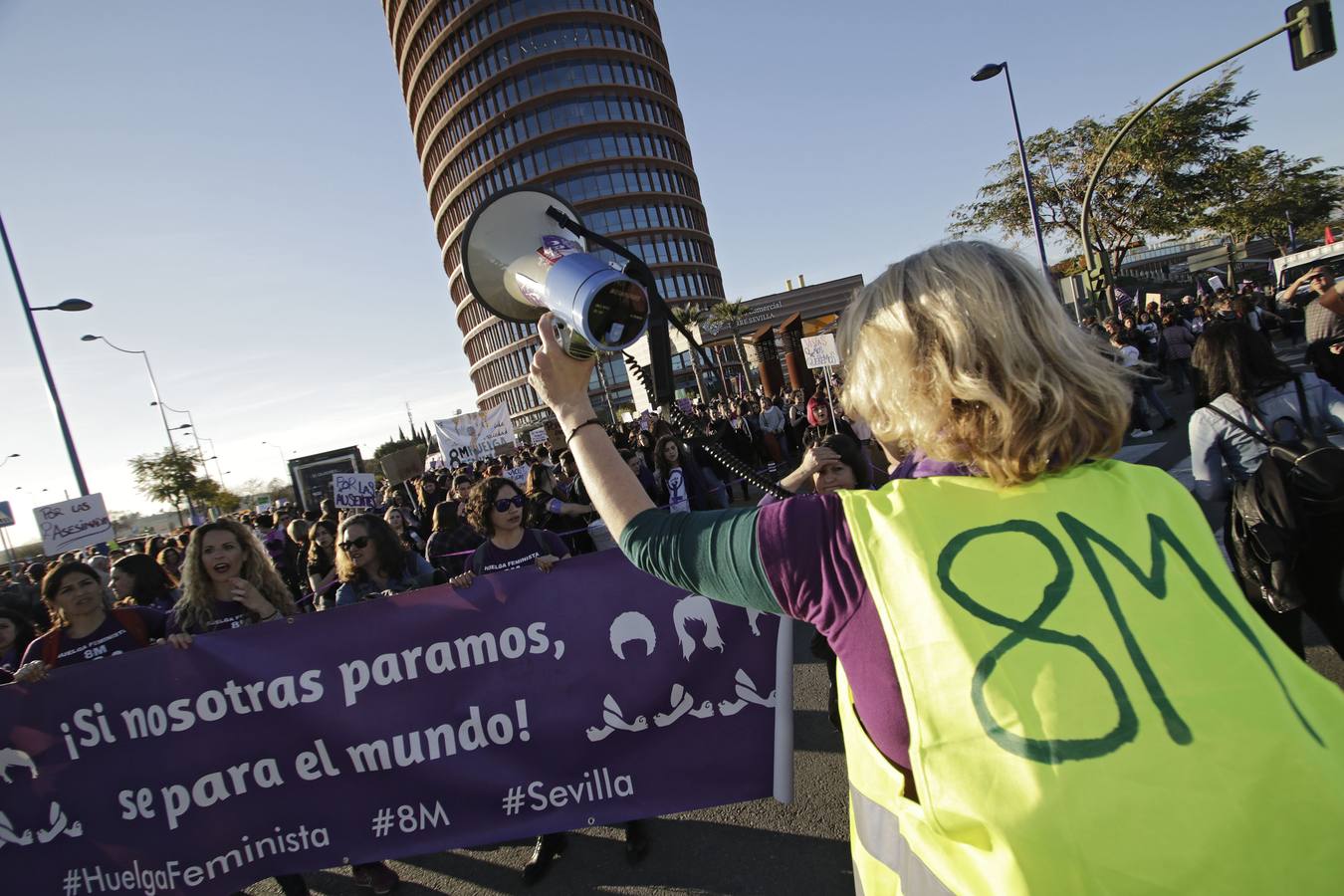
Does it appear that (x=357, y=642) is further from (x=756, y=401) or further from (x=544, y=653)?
(x=756, y=401)

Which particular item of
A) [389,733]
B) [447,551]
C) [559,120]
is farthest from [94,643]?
[559,120]

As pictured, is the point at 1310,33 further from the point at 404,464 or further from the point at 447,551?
the point at 404,464

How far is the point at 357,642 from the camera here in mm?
2867

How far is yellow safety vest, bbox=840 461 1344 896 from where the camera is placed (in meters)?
0.75

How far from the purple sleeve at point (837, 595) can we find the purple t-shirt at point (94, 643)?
387 centimetres

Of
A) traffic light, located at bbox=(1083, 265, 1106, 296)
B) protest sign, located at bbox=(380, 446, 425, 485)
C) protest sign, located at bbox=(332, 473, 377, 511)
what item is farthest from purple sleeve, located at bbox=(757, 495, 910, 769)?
protest sign, located at bbox=(380, 446, 425, 485)

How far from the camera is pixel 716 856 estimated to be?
2.85 metres

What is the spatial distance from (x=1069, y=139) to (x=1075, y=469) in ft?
89.6

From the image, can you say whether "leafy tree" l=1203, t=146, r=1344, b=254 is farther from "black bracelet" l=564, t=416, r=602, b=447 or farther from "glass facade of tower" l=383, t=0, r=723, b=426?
"glass facade of tower" l=383, t=0, r=723, b=426

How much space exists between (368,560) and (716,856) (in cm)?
261

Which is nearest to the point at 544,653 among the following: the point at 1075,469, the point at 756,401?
the point at 1075,469

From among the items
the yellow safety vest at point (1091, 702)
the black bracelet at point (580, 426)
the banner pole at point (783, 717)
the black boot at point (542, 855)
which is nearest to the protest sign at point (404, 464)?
the black boot at point (542, 855)

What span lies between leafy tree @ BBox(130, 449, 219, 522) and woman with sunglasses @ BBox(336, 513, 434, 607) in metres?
35.3

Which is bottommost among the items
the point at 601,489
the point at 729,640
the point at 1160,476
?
the point at 729,640
